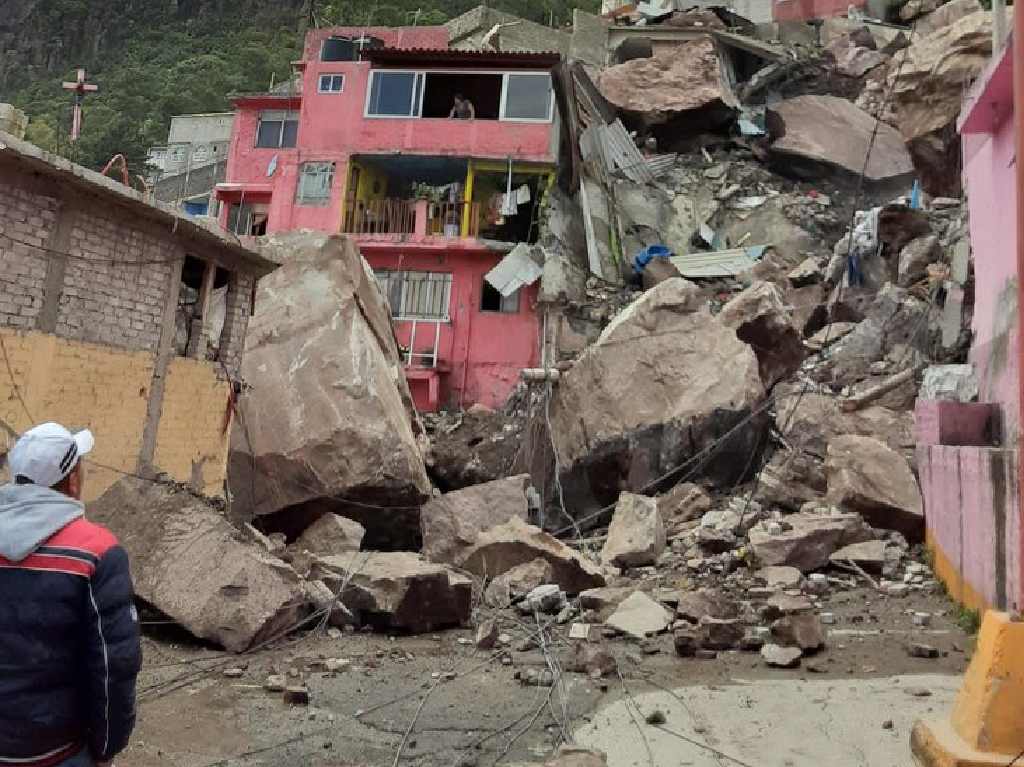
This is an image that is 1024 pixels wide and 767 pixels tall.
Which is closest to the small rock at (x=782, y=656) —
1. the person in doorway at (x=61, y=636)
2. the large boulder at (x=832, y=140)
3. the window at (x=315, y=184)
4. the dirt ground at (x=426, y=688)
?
the dirt ground at (x=426, y=688)

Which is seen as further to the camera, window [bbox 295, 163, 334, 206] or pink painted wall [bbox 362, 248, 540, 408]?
window [bbox 295, 163, 334, 206]

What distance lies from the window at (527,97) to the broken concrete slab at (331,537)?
12.8 meters

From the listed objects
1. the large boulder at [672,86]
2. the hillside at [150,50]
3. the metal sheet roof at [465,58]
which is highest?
the hillside at [150,50]

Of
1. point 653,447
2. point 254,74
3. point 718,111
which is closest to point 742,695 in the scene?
point 653,447

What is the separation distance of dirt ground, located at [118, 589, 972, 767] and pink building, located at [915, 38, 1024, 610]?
63 centimetres

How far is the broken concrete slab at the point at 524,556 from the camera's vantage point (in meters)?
8.16

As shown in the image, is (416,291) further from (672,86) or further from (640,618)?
(640,618)

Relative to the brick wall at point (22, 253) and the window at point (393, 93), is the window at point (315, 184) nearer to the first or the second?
the window at point (393, 93)

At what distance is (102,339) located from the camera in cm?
797

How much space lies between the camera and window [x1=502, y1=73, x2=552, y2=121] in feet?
63.1

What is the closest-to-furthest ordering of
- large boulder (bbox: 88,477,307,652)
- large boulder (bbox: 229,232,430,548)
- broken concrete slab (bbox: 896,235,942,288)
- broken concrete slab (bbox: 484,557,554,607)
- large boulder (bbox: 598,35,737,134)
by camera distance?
1. large boulder (bbox: 88,477,307,652)
2. broken concrete slab (bbox: 484,557,554,607)
3. large boulder (bbox: 229,232,430,548)
4. broken concrete slab (bbox: 896,235,942,288)
5. large boulder (bbox: 598,35,737,134)

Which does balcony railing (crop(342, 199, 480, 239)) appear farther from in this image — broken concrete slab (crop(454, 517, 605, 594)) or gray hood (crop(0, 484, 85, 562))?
gray hood (crop(0, 484, 85, 562))

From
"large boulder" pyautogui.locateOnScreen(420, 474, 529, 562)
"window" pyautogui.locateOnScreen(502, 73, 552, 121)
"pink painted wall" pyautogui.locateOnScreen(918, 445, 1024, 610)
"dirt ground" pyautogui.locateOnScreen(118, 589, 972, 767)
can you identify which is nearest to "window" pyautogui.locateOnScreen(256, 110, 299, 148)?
"window" pyautogui.locateOnScreen(502, 73, 552, 121)

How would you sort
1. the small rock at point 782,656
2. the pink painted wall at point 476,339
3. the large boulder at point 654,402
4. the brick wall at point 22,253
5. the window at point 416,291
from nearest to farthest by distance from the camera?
the small rock at point 782,656, the brick wall at point 22,253, the large boulder at point 654,402, the pink painted wall at point 476,339, the window at point 416,291
